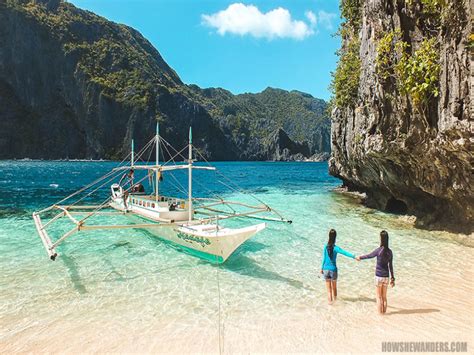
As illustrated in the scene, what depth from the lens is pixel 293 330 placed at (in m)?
8.12

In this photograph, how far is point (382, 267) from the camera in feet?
27.1

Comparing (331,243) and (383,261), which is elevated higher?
(331,243)

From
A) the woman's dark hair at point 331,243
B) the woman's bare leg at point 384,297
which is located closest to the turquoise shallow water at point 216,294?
the woman's bare leg at point 384,297

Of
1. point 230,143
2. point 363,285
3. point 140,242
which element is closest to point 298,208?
point 140,242

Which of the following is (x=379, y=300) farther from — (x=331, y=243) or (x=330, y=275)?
(x=331, y=243)

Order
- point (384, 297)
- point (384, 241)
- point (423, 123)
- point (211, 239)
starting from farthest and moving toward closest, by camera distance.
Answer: point (423, 123) → point (211, 239) → point (384, 297) → point (384, 241)

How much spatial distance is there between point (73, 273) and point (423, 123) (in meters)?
16.2

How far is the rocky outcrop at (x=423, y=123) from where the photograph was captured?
12.5m

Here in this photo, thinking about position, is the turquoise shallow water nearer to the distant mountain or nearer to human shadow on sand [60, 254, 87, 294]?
human shadow on sand [60, 254, 87, 294]

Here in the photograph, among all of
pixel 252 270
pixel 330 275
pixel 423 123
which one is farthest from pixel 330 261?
pixel 423 123

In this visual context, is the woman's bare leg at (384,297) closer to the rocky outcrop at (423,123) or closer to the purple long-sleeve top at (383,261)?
the purple long-sleeve top at (383,261)

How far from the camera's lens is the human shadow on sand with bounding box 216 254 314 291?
11178 mm

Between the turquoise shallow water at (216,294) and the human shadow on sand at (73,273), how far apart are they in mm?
37

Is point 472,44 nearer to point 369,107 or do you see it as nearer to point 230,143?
point 369,107
